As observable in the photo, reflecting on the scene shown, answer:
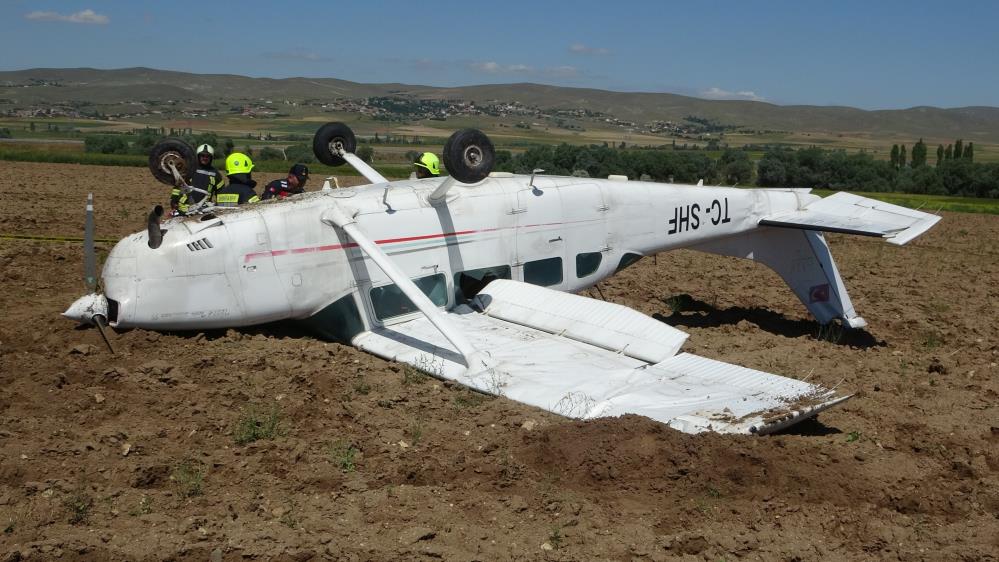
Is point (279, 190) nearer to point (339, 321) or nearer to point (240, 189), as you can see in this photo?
point (240, 189)

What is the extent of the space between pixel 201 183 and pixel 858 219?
10.2 meters

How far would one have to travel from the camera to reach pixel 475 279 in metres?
12.7

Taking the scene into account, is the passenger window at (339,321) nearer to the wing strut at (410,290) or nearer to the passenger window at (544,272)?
the wing strut at (410,290)

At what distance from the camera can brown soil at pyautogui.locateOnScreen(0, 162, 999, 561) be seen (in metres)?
6.57

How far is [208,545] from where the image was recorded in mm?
6254

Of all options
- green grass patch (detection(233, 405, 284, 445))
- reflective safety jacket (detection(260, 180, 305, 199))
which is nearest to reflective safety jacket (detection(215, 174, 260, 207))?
reflective safety jacket (detection(260, 180, 305, 199))

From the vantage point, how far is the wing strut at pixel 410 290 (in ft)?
33.2

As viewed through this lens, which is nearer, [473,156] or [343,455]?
[343,455]

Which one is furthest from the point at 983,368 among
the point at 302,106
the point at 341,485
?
the point at 302,106

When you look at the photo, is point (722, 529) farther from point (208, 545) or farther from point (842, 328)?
point (842, 328)

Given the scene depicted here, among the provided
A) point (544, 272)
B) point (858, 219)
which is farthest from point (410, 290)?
point (858, 219)

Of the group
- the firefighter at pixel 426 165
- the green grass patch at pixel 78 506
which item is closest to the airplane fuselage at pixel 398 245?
the firefighter at pixel 426 165

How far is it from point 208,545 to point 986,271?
69.6 ft

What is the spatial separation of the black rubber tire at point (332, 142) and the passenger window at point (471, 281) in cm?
356
